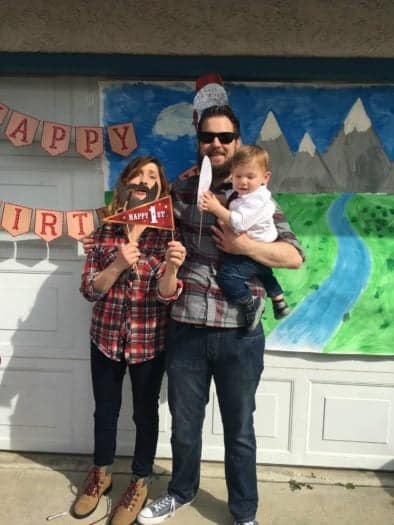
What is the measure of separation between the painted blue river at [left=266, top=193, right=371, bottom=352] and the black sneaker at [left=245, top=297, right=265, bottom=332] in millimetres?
763

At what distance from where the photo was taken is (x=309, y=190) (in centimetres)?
317

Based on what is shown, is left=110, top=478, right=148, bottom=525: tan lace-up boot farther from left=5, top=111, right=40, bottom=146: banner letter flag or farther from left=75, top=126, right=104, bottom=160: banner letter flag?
left=5, top=111, right=40, bottom=146: banner letter flag

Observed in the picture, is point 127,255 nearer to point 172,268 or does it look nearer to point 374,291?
point 172,268

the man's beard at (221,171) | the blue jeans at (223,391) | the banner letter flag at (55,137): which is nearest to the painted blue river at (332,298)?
the blue jeans at (223,391)

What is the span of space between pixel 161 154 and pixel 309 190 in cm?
84

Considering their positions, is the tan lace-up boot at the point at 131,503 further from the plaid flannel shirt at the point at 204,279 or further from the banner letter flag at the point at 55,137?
the banner letter flag at the point at 55,137

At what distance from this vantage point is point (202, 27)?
2.97 m

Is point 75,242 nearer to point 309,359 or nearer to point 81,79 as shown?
point 81,79

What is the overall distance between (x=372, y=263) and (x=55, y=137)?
1.86m

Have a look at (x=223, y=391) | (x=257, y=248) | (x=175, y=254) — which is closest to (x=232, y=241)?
(x=257, y=248)

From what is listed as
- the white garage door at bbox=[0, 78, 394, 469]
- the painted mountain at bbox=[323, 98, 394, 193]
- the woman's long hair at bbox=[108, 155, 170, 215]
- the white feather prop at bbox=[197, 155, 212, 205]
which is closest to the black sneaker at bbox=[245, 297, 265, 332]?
the white feather prop at bbox=[197, 155, 212, 205]

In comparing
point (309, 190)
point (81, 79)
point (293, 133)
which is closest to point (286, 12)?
point (293, 133)

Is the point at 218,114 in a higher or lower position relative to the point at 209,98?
lower

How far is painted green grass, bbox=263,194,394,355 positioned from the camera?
3168 mm
